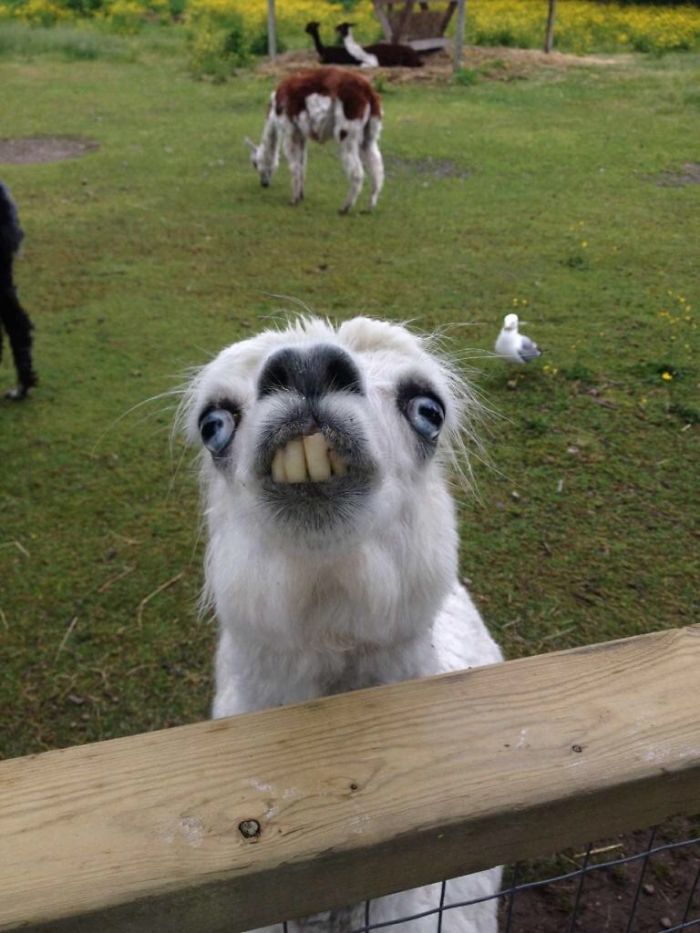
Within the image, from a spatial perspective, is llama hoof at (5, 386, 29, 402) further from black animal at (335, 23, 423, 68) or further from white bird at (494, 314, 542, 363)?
black animal at (335, 23, 423, 68)

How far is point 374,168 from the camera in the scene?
7.78 metres

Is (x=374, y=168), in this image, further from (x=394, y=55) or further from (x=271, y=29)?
(x=394, y=55)

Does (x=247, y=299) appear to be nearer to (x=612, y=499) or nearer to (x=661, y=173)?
(x=612, y=499)

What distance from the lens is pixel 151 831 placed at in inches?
31.6

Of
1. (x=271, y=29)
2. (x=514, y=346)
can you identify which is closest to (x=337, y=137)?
(x=514, y=346)

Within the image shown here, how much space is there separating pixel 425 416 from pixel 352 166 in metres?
6.98

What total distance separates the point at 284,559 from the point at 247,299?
15.9 feet

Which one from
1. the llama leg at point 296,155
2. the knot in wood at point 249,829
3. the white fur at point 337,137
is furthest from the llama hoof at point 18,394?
the llama leg at point 296,155

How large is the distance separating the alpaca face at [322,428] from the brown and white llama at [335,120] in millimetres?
6793

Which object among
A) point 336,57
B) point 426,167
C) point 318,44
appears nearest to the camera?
point 426,167

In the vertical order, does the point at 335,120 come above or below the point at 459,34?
below

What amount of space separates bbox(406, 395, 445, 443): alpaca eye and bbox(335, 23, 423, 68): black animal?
16.0 metres

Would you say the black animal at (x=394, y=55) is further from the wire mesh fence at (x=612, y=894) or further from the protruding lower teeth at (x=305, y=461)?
the protruding lower teeth at (x=305, y=461)

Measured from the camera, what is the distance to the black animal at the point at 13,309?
3973mm
